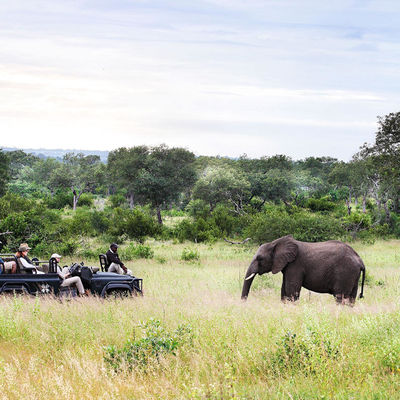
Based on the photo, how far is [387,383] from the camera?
6.52m

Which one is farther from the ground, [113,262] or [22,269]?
[22,269]

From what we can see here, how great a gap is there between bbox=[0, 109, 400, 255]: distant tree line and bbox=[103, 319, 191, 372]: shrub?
19875 millimetres

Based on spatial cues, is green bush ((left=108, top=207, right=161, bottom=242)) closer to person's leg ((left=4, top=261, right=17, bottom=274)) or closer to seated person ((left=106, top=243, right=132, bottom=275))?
seated person ((left=106, top=243, right=132, bottom=275))

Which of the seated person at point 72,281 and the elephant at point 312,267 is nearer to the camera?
the seated person at point 72,281

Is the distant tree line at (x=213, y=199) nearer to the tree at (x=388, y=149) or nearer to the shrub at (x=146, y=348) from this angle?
the tree at (x=388, y=149)

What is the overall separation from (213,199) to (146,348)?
46.8 m

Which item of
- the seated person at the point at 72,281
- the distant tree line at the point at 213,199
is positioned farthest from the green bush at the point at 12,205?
the seated person at the point at 72,281

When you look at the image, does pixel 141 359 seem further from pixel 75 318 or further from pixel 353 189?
pixel 353 189

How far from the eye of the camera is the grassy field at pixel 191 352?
249 inches

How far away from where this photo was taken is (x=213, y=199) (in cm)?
5438

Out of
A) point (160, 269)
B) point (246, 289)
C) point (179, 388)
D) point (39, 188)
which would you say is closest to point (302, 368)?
point (179, 388)

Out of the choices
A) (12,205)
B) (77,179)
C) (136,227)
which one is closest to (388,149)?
(136,227)

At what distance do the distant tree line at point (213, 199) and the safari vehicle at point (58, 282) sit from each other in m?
15.0

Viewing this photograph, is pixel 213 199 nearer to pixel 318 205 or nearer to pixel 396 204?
pixel 318 205
